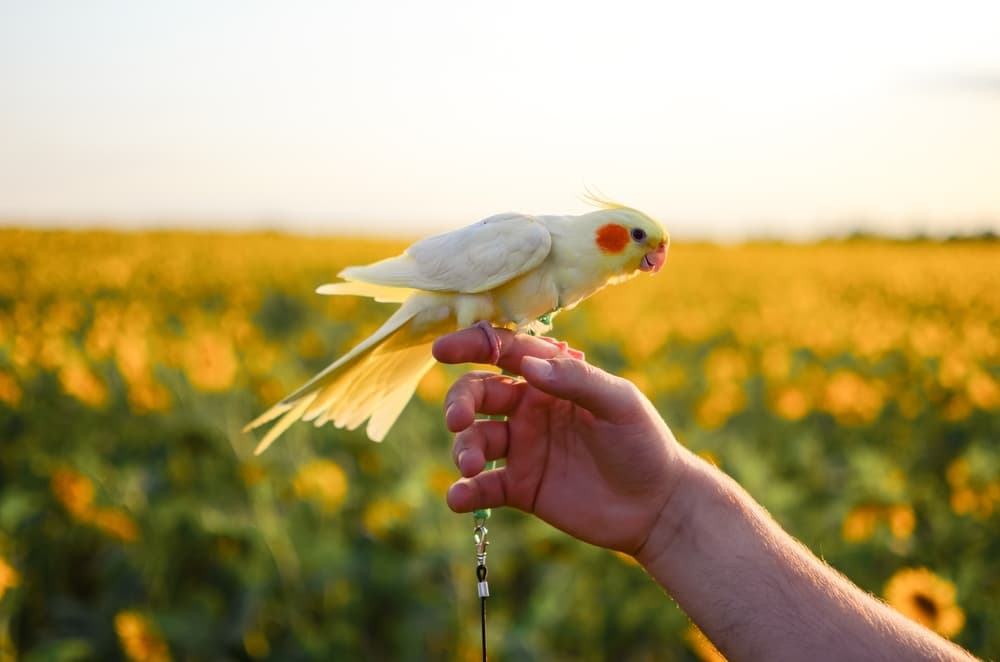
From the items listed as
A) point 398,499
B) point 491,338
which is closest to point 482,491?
point 491,338

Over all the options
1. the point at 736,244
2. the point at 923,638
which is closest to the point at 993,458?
the point at 923,638

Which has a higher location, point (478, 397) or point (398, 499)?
point (478, 397)

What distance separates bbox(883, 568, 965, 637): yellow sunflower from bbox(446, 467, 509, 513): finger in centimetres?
141

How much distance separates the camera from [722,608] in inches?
68.6

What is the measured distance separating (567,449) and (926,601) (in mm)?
1431

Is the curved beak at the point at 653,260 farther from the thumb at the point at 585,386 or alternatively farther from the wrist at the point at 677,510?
the wrist at the point at 677,510

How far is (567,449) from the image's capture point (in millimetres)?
1943

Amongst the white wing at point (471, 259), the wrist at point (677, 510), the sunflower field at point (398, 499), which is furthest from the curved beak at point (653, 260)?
the sunflower field at point (398, 499)

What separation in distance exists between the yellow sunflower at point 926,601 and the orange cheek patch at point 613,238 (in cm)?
176

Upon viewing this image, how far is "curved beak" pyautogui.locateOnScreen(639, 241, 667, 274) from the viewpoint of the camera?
59.4 inches

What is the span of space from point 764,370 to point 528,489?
3.28m

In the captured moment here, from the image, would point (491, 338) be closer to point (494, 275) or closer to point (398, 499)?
point (494, 275)

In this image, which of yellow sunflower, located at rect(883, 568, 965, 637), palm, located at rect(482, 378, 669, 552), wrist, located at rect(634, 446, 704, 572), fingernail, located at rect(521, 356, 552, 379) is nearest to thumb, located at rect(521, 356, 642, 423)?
fingernail, located at rect(521, 356, 552, 379)

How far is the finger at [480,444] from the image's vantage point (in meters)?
1.72
